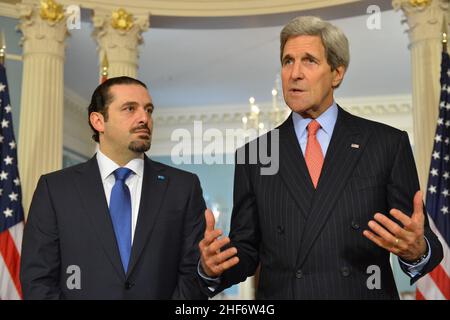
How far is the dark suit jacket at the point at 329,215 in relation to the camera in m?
2.24

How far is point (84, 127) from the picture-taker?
606 inches

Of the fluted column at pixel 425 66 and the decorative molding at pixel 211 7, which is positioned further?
the decorative molding at pixel 211 7

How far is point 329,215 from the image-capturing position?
2273 mm

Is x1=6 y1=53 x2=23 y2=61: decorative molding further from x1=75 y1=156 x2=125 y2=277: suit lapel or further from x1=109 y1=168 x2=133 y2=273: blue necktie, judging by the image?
x1=109 y1=168 x2=133 y2=273: blue necktie

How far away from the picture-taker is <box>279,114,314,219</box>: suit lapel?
2311 mm

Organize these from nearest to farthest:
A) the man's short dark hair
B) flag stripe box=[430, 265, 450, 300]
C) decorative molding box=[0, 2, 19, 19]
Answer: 1. the man's short dark hair
2. flag stripe box=[430, 265, 450, 300]
3. decorative molding box=[0, 2, 19, 19]

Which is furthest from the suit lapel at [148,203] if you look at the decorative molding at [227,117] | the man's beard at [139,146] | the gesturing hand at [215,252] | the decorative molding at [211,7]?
the decorative molding at [227,117]

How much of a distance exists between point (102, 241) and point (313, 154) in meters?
1.04

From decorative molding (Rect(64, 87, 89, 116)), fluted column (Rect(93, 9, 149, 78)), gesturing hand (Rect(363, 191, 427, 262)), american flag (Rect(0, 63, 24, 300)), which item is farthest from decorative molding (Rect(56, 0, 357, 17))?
gesturing hand (Rect(363, 191, 427, 262))

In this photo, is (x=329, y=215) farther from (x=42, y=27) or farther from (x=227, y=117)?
(x=227, y=117)

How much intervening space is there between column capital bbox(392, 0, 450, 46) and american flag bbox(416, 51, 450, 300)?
1.14 m

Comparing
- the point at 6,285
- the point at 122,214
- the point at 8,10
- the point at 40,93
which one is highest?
the point at 8,10

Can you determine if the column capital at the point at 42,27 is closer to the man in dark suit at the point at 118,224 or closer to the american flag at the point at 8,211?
the american flag at the point at 8,211

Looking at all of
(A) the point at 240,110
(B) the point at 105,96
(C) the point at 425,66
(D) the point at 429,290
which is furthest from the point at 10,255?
(A) the point at 240,110
